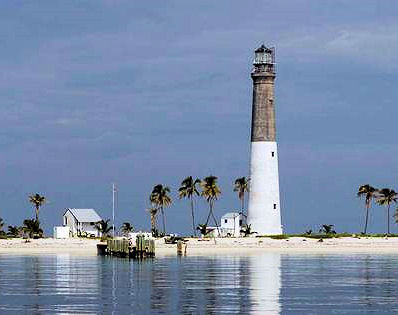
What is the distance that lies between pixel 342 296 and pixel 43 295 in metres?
14.1

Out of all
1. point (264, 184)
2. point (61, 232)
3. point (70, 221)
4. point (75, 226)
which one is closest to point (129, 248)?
point (264, 184)

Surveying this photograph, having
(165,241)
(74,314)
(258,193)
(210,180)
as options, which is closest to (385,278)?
(74,314)

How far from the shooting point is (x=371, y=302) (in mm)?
47000

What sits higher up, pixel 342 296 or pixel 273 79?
pixel 273 79

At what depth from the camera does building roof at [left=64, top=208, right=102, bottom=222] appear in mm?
122438

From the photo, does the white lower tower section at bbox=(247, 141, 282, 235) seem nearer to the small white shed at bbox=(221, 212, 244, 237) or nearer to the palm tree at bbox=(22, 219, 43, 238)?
the small white shed at bbox=(221, 212, 244, 237)

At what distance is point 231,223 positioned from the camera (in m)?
118

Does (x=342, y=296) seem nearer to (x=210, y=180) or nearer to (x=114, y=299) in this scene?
(x=114, y=299)

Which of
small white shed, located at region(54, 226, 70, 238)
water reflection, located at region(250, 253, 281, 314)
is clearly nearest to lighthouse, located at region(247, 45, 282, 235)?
A: water reflection, located at region(250, 253, 281, 314)

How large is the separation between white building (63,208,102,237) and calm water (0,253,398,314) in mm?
38038

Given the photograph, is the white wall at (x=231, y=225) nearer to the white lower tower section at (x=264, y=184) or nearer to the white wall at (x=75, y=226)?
the white lower tower section at (x=264, y=184)

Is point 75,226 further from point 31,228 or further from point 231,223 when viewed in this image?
point 231,223

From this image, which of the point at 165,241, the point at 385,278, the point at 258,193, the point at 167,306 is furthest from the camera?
the point at 165,241

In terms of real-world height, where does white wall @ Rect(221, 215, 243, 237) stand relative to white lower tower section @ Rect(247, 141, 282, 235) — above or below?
below
